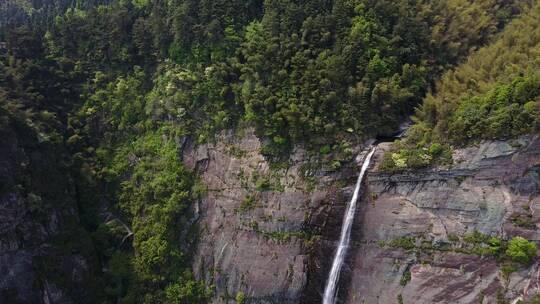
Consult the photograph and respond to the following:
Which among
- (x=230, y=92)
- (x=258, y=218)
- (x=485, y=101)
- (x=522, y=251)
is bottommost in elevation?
(x=258, y=218)

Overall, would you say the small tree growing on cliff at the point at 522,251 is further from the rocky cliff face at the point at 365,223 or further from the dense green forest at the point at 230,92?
the dense green forest at the point at 230,92

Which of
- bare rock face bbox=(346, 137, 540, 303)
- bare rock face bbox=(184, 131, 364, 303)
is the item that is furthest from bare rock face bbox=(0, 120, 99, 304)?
bare rock face bbox=(346, 137, 540, 303)

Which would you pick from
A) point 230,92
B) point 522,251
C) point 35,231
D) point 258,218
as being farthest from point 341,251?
point 35,231

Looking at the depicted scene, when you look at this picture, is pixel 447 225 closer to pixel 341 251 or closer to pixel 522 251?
pixel 522 251

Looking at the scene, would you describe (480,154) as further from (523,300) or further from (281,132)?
(281,132)

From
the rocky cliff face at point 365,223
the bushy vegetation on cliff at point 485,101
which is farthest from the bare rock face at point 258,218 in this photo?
the bushy vegetation on cliff at point 485,101
